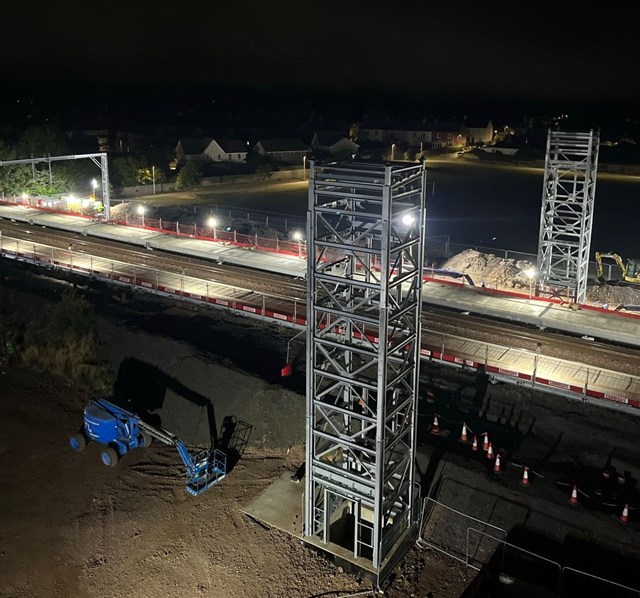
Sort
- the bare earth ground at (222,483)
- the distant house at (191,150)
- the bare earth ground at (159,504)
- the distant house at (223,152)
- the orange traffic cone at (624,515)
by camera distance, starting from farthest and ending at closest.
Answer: the distant house at (223,152) → the distant house at (191,150) → the orange traffic cone at (624,515) → the bare earth ground at (222,483) → the bare earth ground at (159,504)

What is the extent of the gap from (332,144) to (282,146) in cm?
1232

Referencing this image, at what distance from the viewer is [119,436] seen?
19.0 metres

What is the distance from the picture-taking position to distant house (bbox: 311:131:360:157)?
98.2 m

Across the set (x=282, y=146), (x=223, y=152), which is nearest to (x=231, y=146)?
(x=223, y=152)

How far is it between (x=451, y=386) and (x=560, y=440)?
3.68 metres

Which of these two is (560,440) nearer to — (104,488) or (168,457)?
(168,457)

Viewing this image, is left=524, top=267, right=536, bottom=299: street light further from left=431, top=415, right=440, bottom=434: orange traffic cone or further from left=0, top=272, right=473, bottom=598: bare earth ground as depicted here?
left=0, top=272, right=473, bottom=598: bare earth ground

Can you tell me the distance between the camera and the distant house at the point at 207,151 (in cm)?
8475

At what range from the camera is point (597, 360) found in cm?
2175

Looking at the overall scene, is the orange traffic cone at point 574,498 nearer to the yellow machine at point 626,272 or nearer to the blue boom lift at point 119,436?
the blue boom lift at point 119,436

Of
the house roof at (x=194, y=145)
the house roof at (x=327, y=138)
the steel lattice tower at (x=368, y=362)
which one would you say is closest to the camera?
the steel lattice tower at (x=368, y=362)

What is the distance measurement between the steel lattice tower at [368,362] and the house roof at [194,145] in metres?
73.8

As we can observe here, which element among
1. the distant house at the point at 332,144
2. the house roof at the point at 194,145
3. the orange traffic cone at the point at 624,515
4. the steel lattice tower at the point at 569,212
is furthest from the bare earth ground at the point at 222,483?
the distant house at the point at 332,144

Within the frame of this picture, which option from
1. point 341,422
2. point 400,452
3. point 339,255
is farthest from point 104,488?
point 339,255
